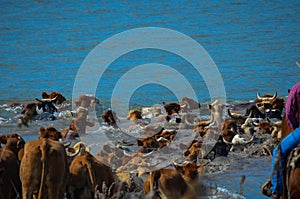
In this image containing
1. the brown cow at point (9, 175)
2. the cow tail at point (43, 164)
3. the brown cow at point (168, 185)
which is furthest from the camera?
the brown cow at point (9, 175)

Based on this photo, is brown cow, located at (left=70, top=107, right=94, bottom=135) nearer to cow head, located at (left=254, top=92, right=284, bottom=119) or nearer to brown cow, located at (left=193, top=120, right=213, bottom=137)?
brown cow, located at (left=193, top=120, right=213, bottom=137)

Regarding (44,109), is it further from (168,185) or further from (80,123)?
(168,185)

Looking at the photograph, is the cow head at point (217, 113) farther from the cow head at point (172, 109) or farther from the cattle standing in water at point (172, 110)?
the cow head at point (172, 109)

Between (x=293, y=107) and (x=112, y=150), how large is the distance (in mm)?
6006

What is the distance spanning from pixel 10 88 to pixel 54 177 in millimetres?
19898

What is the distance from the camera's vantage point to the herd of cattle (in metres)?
9.55

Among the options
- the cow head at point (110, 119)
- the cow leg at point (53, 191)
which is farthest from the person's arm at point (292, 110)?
the cow head at point (110, 119)

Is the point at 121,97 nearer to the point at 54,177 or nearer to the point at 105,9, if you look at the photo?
the point at 54,177

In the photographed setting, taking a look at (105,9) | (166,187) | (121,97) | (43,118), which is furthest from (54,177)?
(105,9)

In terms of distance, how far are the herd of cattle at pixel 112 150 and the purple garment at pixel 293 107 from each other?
1407 millimetres

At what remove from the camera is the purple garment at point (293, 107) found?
872 centimetres

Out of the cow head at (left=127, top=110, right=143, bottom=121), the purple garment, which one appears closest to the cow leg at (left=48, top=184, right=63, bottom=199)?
the purple garment

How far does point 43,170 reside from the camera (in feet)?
30.8

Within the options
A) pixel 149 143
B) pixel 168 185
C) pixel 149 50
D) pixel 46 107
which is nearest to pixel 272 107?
pixel 149 143
